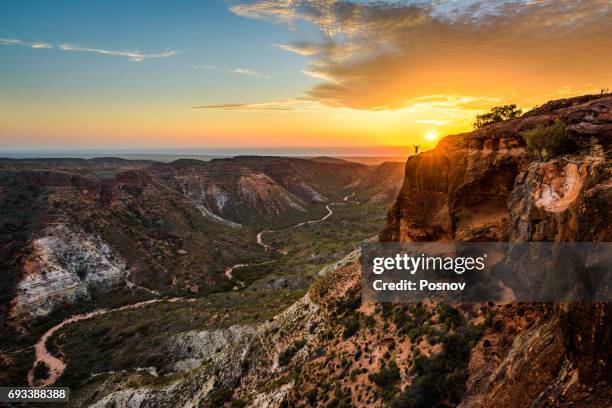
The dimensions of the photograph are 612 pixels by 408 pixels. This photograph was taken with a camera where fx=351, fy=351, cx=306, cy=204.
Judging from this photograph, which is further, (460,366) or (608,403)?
(460,366)

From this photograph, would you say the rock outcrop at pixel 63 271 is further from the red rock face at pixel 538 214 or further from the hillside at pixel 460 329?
the red rock face at pixel 538 214

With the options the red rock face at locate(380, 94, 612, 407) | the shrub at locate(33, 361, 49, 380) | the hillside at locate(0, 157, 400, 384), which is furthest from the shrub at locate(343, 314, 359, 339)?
the shrub at locate(33, 361, 49, 380)

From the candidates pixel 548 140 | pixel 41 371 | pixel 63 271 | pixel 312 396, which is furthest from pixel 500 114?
pixel 63 271

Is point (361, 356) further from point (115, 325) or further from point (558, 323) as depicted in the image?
point (115, 325)

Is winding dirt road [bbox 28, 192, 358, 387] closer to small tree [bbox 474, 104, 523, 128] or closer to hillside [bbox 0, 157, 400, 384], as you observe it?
hillside [bbox 0, 157, 400, 384]

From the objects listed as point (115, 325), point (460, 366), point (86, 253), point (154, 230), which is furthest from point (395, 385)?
point (154, 230)

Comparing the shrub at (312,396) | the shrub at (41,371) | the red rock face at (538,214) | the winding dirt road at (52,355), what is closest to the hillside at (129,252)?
the winding dirt road at (52,355)
